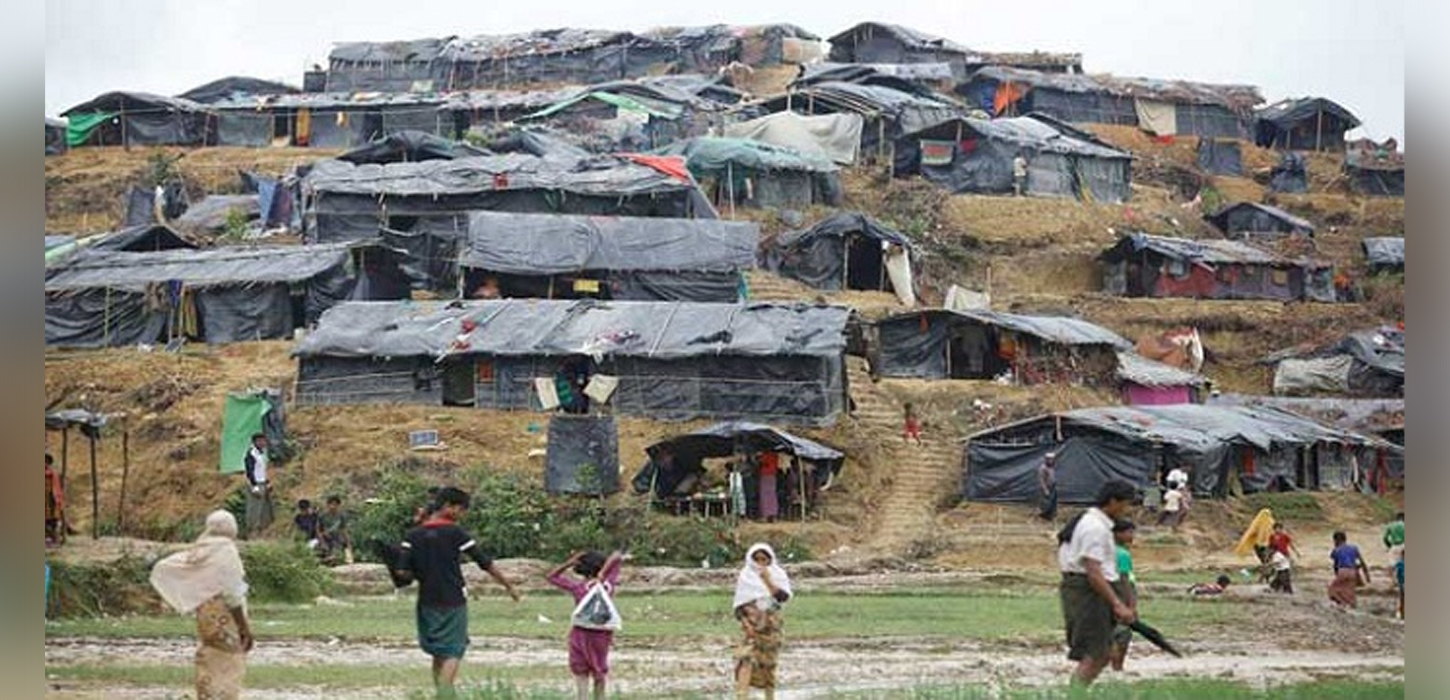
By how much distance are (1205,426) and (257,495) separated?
45.3 feet

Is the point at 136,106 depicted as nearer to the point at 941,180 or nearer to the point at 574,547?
the point at 941,180

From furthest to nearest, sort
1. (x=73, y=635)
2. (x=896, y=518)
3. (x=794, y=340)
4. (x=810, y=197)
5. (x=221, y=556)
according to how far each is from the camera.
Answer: (x=810, y=197)
(x=794, y=340)
(x=896, y=518)
(x=73, y=635)
(x=221, y=556)

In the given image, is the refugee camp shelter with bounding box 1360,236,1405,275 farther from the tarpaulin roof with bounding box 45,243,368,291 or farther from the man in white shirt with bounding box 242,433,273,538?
the man in white shirt with bounding box 242,433,273,538

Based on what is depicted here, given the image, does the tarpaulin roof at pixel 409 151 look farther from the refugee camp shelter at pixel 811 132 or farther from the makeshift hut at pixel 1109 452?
the makeshift hut at pixel 1109 452

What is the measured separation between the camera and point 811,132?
163ft

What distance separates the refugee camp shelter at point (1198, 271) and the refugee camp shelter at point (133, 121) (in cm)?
2335

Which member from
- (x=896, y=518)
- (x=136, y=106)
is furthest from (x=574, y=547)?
(x=136, y=106)

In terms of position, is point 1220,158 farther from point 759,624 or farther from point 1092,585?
point 1092,585

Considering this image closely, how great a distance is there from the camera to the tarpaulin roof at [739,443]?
95.5 feet

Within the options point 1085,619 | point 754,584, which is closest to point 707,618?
point 754,584

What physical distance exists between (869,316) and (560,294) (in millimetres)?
5444

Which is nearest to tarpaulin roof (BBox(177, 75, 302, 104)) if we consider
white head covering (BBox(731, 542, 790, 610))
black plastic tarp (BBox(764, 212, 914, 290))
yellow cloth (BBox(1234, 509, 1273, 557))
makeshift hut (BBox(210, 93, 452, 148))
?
makeshift hut (BBox(210, 93, 452, 148))

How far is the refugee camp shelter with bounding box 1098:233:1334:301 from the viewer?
44000 millimetres

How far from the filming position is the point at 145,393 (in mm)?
33375
